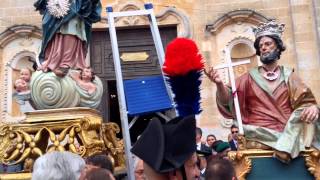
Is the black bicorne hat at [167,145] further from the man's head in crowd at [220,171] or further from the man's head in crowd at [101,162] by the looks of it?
the man's head in crowd at [101,162]

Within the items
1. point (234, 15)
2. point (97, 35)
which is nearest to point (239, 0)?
point (234, 15)

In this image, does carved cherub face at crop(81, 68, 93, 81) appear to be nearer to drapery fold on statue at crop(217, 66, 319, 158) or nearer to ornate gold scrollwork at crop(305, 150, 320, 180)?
drapery fold on statue at crop(217, 66, 319, 158)

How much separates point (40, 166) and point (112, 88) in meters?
8.58

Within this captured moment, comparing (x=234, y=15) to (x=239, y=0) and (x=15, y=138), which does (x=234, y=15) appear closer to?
(x=239, y=0)

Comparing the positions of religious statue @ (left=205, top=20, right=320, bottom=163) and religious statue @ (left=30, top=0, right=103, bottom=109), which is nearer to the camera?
religious statue @ (left=205, top=20, right=320, bottom=163)

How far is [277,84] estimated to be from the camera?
4.42 metres

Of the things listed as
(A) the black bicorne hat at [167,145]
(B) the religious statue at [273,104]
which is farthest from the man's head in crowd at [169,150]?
(B) the religious statue at [273,104]

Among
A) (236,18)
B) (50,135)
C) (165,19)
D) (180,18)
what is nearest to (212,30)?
(236,18)

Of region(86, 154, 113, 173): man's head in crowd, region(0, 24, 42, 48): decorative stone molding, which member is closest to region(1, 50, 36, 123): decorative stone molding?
region(0, 24, 42, 48): decorative stone molding

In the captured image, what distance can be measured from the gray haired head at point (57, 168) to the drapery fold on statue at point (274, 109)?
173 centimetres

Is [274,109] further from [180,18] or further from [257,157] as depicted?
[180,18]

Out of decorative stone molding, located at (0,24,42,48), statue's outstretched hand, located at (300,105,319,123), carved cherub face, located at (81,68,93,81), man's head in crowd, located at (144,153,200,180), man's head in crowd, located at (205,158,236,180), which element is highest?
decorative stone molding, located at (0,24,42,48)

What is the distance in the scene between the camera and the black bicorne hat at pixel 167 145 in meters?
2.62

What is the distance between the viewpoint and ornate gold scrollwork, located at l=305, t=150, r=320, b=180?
4.04 meters
